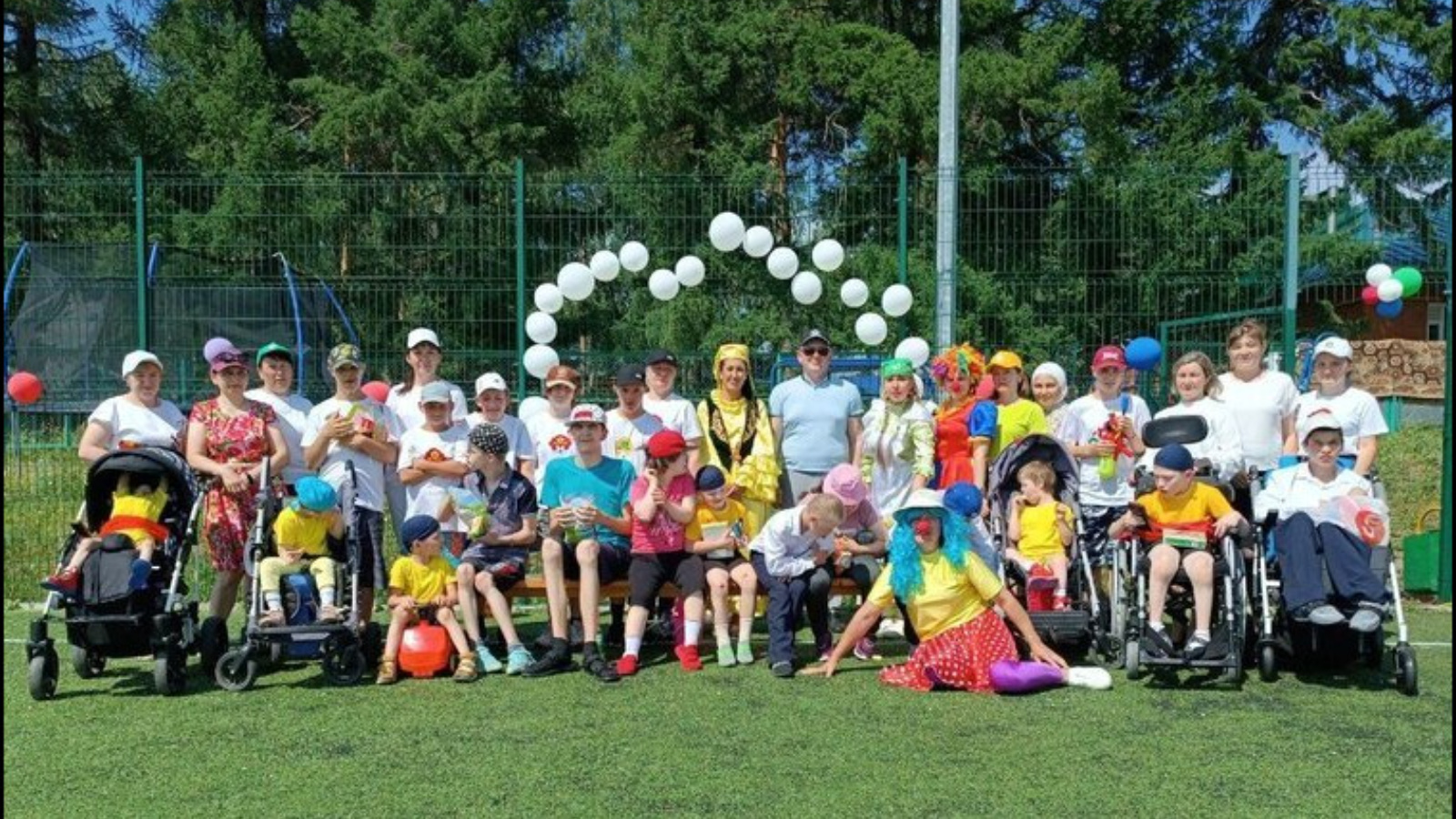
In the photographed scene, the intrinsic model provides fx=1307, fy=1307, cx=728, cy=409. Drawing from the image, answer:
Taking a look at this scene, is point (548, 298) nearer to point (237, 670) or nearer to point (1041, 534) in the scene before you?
point (237, 670)

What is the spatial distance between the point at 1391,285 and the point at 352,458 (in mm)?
7106

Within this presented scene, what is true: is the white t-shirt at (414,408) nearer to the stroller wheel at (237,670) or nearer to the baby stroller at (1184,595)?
the stroller wheel at (237,670)

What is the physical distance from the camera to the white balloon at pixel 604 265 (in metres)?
9.24

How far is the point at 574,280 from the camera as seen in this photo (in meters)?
8.94

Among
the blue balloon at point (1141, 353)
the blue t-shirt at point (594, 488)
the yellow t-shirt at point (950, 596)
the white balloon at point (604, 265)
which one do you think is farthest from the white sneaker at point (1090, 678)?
the white balloon at point (604, 265)

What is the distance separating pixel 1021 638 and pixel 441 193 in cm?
570

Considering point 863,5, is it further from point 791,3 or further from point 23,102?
point 23,102

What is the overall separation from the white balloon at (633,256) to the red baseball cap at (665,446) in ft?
9.34

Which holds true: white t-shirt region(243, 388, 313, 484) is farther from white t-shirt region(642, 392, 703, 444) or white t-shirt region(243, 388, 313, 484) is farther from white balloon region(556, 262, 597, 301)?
white balloon region(556, 262, 597, 301)

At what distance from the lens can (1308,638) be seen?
5.87m

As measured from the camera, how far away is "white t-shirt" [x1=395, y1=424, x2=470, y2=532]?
653cm

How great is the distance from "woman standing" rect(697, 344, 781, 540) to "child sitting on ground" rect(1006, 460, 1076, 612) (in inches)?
50.1

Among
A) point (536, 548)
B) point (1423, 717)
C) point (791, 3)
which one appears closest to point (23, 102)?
point (791, 3)

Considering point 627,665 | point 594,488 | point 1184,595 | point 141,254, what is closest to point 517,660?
Answer: point 627,665
